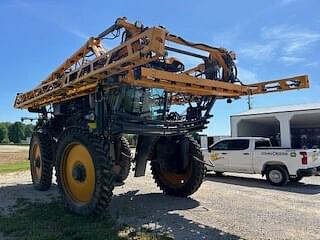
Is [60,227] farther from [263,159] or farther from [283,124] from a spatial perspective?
[283,124]

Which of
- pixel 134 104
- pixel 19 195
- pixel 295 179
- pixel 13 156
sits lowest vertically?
pixel 19 195

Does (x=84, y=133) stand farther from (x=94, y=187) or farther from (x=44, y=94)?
(x=44, y=94)

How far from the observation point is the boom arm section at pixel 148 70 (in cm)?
651

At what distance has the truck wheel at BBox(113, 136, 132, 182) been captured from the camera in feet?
33.0

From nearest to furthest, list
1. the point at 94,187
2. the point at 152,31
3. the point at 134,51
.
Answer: the point at 152,31
the point at 134,51
the point at 94,187

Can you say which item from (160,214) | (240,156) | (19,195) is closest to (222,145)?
(240,156)

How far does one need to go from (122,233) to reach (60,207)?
9.49 feet

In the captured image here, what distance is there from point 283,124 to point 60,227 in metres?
21.8

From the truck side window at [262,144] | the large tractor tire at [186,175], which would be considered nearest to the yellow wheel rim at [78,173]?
the large tractor tire at [186,175]

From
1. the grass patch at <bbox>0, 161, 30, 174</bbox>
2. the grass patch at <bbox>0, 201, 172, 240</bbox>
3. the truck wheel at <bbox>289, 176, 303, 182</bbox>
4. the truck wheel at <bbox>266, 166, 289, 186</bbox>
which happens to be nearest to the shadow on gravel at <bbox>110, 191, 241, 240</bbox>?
the grass patch at <bbox>0, 201, 172, 240</bbox>

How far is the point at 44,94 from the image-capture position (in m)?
10.4

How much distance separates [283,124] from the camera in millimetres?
26297

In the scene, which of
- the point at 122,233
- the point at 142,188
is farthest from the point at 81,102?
the point at 122,233

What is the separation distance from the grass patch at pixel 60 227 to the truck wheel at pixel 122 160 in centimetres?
192
